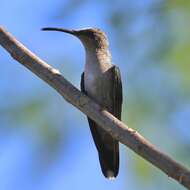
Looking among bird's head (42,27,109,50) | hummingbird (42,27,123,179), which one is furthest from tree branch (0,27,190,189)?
bird's head (42,27,109,50)

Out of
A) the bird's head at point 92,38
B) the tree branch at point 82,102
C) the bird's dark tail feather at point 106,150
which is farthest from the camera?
the bird's head at point 92,38


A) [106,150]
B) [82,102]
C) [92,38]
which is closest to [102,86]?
[92,38]

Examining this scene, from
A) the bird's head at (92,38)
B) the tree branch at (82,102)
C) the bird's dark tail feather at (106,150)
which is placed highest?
the bird's head at (92,38)

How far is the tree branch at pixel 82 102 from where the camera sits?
3740 mm

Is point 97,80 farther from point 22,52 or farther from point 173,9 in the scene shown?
point 22,52

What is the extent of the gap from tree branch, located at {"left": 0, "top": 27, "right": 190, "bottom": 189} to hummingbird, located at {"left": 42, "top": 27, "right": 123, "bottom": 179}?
1408mm

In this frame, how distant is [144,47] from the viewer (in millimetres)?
6324

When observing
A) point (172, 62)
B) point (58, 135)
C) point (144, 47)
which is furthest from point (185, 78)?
point (58, 135)

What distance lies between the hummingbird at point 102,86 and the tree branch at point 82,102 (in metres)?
1.41

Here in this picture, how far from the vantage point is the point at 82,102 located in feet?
13.6

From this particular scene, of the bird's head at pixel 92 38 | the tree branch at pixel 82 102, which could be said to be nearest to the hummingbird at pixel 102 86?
the bird's head at pixel 92 38

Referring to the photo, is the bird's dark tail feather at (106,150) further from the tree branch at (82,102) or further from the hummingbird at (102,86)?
the tree branch at (82,102)

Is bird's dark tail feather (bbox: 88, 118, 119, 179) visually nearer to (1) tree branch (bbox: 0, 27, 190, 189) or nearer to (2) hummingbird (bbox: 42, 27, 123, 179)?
(2) hummingbird (bbox: 42, 27, 123, 179)

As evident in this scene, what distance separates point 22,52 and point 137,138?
92cm
